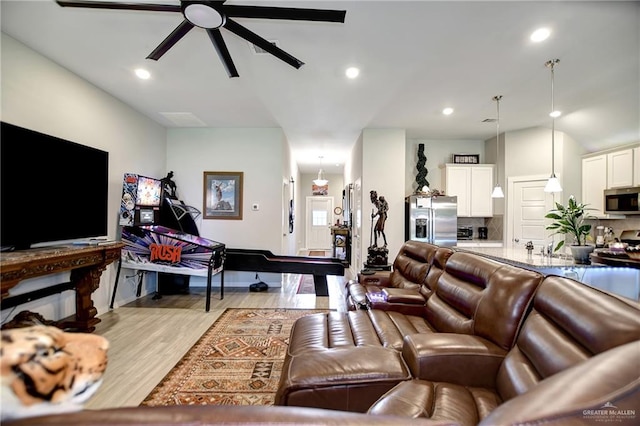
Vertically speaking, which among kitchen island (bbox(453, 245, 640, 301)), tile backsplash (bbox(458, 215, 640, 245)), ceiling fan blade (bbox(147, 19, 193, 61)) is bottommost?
kitchen island (bbox(453, 245, 640, 301))

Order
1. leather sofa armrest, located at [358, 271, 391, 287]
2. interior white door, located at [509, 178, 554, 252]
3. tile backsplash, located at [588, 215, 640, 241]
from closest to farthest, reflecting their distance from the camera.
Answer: leather sofa armrest, located at [358, 271, 391, 287]
tile backsplash, located at [588, 215, 640, 241]
interior white door, located at [509, 178, 554, 252]

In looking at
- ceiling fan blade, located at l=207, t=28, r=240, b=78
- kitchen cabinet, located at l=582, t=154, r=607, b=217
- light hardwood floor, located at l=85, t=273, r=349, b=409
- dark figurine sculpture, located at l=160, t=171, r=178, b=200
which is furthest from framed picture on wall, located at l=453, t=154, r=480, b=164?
dark figurine sculpture, located at l=160, t=171, r=178, b=200

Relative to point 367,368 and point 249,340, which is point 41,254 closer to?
point 249,340

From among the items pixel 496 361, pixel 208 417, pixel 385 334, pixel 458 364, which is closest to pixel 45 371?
pixel 208 417

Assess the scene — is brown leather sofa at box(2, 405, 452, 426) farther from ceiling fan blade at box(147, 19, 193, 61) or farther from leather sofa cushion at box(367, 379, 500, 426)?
ceiling fan blade at box(147, 19, 193, 61)

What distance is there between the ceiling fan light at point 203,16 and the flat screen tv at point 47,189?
1.72m

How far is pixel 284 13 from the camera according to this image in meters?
1.94

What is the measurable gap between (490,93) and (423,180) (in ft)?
7.15

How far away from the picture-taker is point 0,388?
18.4 inches

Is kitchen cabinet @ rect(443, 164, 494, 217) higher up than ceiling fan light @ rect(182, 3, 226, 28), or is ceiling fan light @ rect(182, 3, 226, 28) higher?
ceiling fan light @ rect(182, 3, 226, 28)

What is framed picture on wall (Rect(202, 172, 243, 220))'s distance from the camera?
16.9 feet

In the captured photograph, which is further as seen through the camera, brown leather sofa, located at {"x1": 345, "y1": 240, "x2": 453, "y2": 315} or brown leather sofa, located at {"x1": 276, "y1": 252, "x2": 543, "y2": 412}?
brown leather sofa, located at {"x1": 345, "y1": 240, "x2": 453, "y2": 315}

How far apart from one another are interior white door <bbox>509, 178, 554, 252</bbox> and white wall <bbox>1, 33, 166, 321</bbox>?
6392 millimetres

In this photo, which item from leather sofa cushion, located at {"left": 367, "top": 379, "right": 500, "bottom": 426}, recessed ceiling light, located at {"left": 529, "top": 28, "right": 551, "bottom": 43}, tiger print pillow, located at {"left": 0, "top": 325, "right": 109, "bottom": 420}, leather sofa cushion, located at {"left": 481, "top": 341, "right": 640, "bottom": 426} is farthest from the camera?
recessed ceiling light, located at {"left": 529, "top": 28, "right": 551, "bottom": 43}
